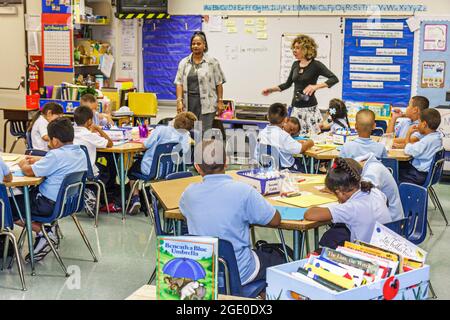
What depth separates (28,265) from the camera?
5.33 meters

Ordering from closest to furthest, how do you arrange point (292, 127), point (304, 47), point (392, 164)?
1. point (392, 164)
2. point (292, 127)
3. point (304, 47)

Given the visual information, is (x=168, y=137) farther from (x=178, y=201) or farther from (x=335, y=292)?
(x=335, y=292)

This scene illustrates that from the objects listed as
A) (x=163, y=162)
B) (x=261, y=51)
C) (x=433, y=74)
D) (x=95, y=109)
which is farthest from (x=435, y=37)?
(x=95, y=109)

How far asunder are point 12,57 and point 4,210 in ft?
18.3

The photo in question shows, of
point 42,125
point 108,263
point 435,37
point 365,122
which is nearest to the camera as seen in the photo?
point 108,263

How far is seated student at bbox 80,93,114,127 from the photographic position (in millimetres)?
7504

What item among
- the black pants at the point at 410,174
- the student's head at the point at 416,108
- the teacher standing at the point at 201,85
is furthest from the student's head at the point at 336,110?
the teacher standing at the point at 201,85

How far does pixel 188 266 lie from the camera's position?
2.34 m

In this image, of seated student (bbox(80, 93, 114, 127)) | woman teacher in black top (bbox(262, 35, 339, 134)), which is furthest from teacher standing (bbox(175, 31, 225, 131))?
woman teacher in black top (bbox(262, 35, 339, 134))

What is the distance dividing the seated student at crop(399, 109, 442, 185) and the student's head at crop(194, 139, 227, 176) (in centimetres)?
336

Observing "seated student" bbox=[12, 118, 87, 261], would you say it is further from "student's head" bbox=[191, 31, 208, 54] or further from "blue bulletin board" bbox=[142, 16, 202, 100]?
"blue bulletin board" bbox=[142, 16, 202, 100]

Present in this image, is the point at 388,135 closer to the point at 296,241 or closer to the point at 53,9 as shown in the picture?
the point at 296,241

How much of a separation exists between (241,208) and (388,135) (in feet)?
14.2
